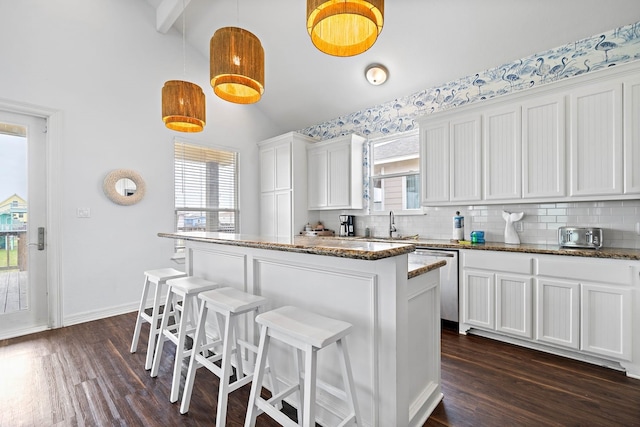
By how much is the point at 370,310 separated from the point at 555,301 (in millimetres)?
1949

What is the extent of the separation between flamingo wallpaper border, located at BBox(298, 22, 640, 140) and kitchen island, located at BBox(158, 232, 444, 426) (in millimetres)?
2652

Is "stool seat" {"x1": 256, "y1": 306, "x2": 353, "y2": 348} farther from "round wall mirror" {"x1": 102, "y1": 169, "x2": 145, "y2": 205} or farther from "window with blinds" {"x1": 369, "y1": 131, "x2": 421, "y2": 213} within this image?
"round wall mirror" {"x1": 102, "y1": 169, "x2": 145, "y2": 205}

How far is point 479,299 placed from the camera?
2.84 metres

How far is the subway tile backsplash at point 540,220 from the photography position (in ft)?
8.66

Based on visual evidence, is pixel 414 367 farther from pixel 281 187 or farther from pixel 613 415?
pixel 281 187

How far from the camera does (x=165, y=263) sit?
4.06 metres

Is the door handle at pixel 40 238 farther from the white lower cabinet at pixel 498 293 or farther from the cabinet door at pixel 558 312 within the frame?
the cabinet door at pixel 558 312

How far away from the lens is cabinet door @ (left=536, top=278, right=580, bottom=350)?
7.74 ft

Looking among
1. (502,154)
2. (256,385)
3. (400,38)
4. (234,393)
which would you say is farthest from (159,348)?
(400,38)

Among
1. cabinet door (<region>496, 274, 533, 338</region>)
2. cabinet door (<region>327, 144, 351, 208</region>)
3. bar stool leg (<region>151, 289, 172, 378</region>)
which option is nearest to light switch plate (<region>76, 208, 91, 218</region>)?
bar stool leg (<region>151, 289, 172, 378</region>)

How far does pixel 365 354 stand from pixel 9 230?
382cm

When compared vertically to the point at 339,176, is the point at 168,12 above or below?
Answer: above

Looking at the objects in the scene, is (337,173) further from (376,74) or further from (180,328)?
(180,328)

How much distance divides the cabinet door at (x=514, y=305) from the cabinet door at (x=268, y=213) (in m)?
3.29
